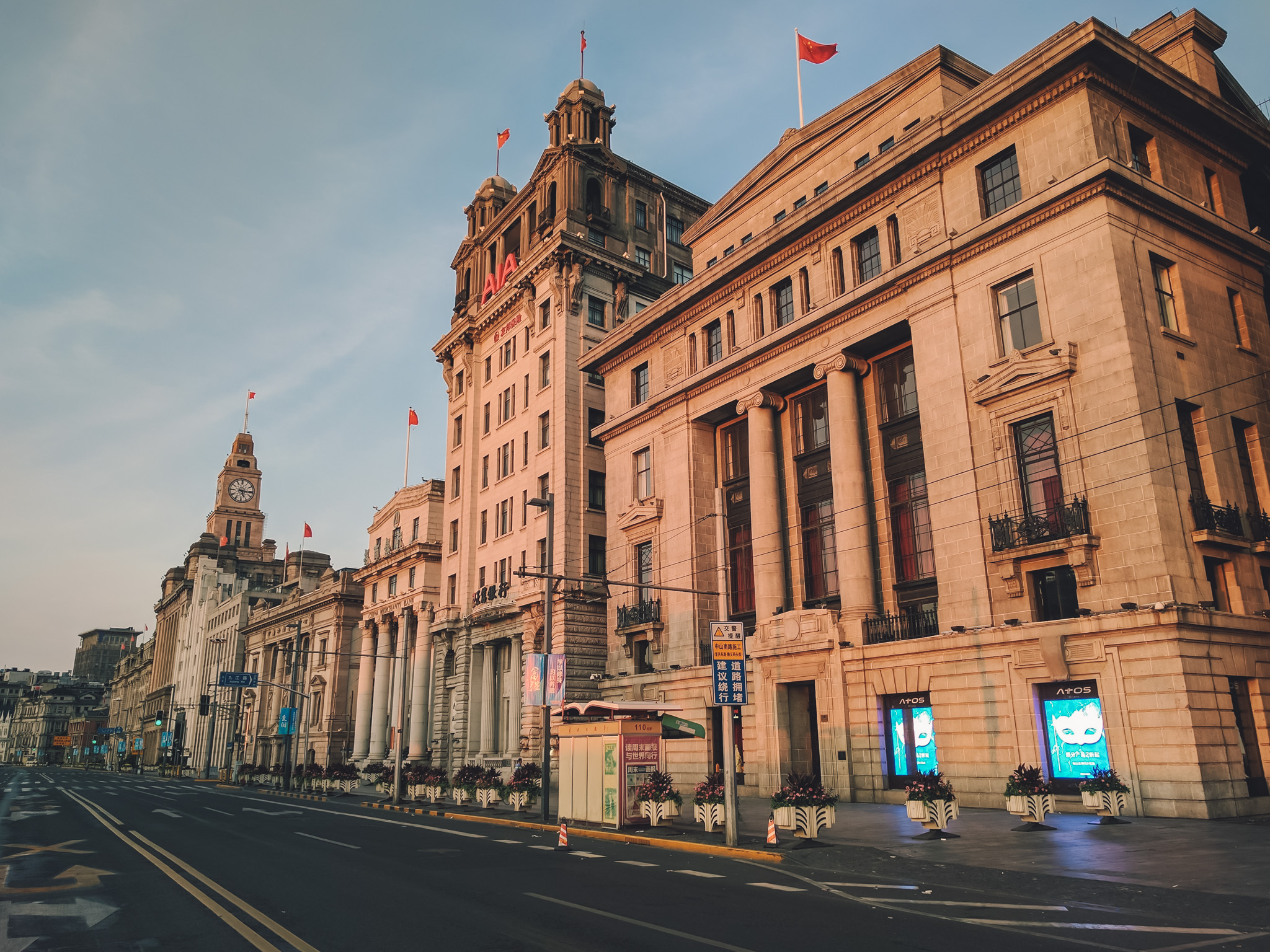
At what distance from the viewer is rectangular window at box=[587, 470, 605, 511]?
5075 cm

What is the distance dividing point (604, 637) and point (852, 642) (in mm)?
19865

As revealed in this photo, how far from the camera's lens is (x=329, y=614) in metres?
87.3

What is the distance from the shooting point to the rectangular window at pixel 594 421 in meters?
51.7

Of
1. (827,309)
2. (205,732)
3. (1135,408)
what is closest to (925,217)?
(827,309)

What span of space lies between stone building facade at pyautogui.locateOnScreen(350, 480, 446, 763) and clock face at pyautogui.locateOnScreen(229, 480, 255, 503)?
387 feet

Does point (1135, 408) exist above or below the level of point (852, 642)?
above

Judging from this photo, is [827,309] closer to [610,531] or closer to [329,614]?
[610,531]

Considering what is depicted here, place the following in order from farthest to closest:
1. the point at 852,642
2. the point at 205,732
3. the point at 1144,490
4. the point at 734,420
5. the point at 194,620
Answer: the point at 194,620
the point at 205,732
the point at 734,420
the point at 852,642
the point at 1144,490

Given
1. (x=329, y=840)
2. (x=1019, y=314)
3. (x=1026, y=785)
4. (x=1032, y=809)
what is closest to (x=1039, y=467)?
(x=1019, y=314)

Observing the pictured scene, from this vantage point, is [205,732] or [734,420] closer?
[734,420]

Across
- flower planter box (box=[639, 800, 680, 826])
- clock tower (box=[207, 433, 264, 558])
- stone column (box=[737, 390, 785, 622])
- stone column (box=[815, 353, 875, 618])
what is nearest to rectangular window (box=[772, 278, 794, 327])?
stone column (box=[737, 390, 785, 622])

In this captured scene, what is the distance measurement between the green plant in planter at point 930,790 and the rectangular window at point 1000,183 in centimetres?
1839

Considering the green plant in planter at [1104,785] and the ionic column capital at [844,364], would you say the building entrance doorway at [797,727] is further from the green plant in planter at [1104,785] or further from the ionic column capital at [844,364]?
the green plant in planter at [1104,785]

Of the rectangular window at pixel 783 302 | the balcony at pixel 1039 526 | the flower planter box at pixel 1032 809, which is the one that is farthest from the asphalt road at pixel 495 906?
the rectangular window at pixel 783 302
